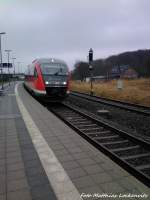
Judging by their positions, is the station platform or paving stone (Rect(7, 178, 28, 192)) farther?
paving stone (Rect(7, 178, 28, 192))

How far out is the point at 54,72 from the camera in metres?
18.9

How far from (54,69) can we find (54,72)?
273mm

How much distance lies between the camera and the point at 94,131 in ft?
33.2

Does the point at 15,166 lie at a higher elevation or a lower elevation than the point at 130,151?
higher

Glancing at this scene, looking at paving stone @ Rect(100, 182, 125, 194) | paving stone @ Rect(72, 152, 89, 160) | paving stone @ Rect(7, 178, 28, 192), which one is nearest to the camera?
paving stone @ Rect(100, 182, 125, 194)

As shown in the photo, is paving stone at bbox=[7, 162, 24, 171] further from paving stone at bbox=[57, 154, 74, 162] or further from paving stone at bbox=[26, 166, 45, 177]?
paving stone at bbox=[57, 154, 74, 162]

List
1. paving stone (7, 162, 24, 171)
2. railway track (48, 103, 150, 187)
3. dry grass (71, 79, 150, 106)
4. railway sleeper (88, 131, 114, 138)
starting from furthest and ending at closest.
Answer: dry grass (71, 79, 150, 106), railway sleeper (88, 131, 114, 138), railway track (48, 103, 150, 187), paving stone (7, 162, 24, 171)

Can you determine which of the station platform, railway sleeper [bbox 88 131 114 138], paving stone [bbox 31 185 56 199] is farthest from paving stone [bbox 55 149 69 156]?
railway sleeper [bbox 88 131 114 138]

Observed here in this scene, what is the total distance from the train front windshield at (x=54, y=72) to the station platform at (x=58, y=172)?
405 inches

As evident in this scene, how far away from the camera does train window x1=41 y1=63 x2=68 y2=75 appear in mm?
18828

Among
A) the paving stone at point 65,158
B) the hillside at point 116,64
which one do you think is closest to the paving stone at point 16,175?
the paving stone at point 65,158

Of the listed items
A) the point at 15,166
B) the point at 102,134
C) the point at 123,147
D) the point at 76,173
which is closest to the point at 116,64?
the point at 102,134

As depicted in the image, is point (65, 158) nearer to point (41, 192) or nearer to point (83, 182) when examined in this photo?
point (83, 182)

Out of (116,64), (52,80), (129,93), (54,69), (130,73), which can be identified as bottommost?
(129,93)
